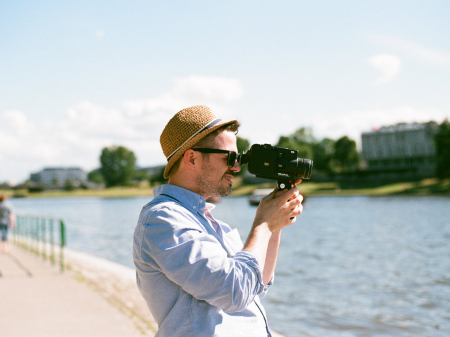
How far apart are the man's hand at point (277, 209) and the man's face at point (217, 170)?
0.62ft

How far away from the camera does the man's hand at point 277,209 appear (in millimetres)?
1993

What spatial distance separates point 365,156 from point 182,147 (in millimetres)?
110376

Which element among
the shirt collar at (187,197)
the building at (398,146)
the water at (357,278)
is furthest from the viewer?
the building at (398,146)

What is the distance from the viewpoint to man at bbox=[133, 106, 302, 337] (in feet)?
5.82

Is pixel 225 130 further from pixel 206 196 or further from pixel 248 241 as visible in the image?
pixel 248 241

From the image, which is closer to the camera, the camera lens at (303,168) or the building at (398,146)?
the camera lens at (303,168)

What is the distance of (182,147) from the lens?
2006mm

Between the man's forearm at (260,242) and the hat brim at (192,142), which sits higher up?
the hat brim at (192,142)

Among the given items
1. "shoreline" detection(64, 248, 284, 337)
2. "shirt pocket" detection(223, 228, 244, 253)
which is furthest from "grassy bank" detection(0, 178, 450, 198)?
"shirt pocket" detection(223, 228, 244, 253)

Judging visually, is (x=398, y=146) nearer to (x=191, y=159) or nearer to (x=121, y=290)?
(x=121, y=290)

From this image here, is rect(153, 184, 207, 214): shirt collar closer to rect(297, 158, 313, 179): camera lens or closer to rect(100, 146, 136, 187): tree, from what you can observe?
rect(297, 158, 313, 179): camera lens

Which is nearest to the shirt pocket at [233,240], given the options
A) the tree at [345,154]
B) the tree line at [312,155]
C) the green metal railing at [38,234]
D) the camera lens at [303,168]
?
Answer: the camera lens at [303,168]

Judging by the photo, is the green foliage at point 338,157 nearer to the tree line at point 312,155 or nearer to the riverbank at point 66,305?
the tree line at point 312,155

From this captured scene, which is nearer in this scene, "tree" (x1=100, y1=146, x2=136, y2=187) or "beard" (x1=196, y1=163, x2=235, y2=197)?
"beard" (x1=196, y1=163, x2=235, y2=197)
